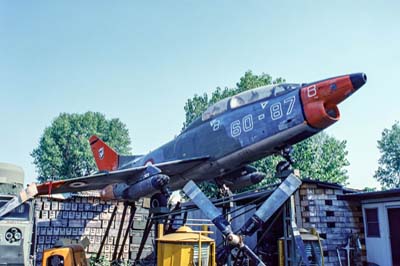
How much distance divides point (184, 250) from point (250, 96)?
4394 millimetres

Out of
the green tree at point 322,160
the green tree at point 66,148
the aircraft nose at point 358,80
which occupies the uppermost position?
the green tree at point 66,148

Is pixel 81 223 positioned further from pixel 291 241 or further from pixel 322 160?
pixel 322 160

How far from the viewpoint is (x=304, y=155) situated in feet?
87.5

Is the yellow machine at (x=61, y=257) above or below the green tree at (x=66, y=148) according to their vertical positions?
below

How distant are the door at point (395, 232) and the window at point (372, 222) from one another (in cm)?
41

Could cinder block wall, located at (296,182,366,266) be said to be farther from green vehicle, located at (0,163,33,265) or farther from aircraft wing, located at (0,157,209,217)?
green vehicle, located at (0,163,33,265)

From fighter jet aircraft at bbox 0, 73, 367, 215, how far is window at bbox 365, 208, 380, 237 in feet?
13.6

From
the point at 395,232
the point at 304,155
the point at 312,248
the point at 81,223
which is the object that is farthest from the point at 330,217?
the point at 304,155

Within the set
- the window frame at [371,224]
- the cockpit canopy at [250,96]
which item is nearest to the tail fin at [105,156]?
the cockpit canopy at [250,96]

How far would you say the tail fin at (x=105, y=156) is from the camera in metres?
15.0

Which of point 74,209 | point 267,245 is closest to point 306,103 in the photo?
point 267,245

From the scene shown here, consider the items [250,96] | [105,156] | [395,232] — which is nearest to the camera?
[250,96]

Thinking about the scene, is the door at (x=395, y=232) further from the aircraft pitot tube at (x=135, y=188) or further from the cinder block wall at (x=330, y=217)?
the aircraft pitot tube at (x=135, y=188)

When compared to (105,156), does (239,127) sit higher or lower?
lower
